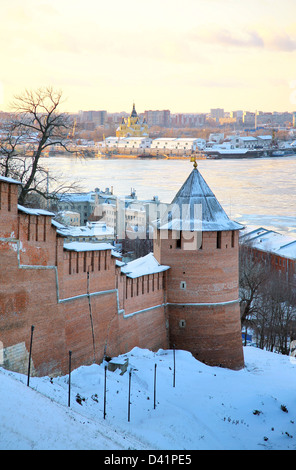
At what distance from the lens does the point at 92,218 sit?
39.2m

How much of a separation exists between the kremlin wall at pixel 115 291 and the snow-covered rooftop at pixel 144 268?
19 mm

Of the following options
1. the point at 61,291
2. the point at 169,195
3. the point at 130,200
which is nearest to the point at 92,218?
the point at 130,200

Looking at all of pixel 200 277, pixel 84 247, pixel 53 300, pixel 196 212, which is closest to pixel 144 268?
pixel 200 277

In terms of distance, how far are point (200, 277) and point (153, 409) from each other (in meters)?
3.45

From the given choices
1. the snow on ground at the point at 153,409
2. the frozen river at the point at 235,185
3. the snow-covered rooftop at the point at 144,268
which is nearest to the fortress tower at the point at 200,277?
the snow-covered rooftop at the point at 144,268

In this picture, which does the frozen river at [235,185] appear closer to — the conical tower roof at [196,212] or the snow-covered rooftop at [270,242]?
the snow-covered rooftop at [270,242]

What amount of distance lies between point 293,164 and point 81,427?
77.4 meters

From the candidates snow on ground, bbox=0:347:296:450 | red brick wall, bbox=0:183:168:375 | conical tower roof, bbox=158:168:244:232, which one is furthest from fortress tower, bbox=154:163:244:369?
red brick wall, bbox=0:183:168:375

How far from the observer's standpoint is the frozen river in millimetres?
40125

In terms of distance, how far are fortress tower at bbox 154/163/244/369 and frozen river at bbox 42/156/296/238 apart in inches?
740

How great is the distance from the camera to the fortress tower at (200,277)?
11.8 meters

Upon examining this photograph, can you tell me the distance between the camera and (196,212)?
11961mm
